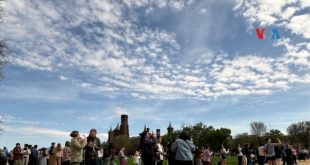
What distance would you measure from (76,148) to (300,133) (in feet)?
334

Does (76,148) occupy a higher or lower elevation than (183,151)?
higher

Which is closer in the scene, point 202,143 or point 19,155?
point 19,155

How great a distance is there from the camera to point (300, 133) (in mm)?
101938

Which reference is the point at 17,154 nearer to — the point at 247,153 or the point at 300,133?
the point at 247,153

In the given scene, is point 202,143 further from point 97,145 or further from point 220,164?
point 97,145

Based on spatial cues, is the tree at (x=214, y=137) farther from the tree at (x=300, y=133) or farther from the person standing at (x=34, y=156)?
the person standing at (x=34, y=156)

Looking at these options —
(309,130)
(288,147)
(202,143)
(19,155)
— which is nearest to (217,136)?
(202,143)

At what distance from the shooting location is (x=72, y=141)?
1020cm

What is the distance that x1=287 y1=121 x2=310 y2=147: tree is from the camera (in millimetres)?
98450

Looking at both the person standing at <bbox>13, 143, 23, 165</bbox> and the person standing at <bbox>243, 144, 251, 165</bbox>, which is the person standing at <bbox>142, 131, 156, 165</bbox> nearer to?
the person standing at <bbox>13, 143, 23, 165</bbox>

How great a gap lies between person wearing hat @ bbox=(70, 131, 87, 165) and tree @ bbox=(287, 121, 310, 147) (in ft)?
318

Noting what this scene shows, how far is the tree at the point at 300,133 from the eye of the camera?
98450 millimetres

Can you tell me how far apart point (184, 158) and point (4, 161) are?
14.5 meters

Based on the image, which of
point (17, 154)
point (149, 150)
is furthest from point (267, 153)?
point (17, 154)
